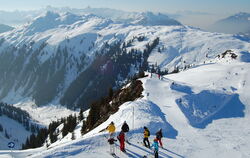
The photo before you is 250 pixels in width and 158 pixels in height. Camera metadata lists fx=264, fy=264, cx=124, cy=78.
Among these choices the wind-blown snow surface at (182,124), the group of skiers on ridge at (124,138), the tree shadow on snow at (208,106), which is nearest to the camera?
the group of skiers on ridge at (124,138)

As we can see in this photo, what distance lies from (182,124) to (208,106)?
32.1 ft

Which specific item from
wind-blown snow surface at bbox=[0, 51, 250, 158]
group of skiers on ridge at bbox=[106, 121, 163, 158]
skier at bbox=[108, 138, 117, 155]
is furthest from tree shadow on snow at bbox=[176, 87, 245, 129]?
skier at bbox=[108, 138, 117, 155]

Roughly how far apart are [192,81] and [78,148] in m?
47.2

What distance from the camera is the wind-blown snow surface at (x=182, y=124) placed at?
28453 mm

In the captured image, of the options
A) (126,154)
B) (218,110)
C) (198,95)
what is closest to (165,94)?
(198,95)

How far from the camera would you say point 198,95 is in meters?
50.3

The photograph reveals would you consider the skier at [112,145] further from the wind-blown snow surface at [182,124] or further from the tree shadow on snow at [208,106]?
the tree shadow on snow at [208,106]

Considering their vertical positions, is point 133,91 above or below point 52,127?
above

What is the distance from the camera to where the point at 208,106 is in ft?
152

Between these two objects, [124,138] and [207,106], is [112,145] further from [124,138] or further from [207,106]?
[207,106]

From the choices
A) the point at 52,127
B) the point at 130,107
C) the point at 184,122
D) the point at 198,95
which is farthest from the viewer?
the point at 52,127

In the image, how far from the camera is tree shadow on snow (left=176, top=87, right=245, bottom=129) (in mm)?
41719

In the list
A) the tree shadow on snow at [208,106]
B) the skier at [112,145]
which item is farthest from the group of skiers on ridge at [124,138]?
the tree shadow on snow at [208,106]

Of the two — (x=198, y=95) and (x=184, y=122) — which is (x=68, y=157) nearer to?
(x=184, y=122)
